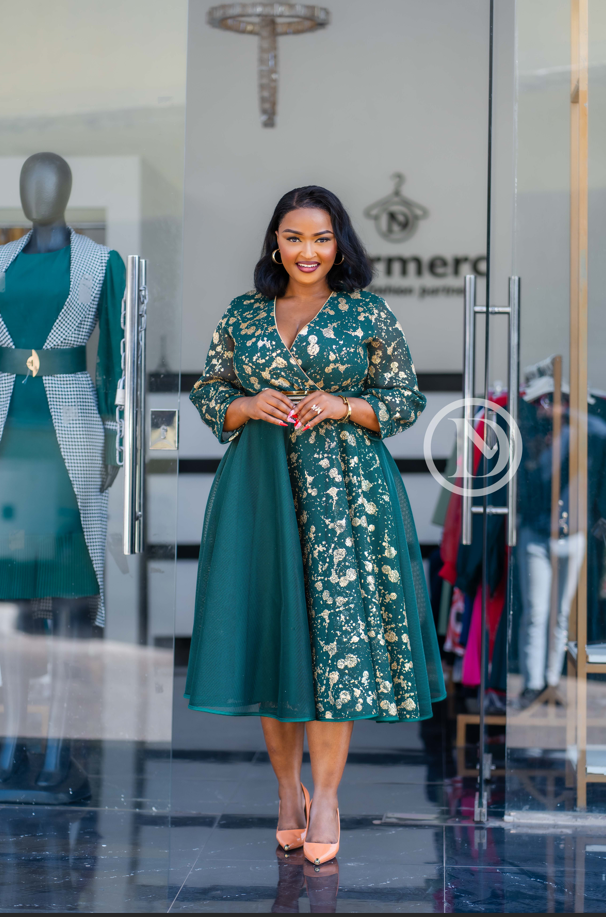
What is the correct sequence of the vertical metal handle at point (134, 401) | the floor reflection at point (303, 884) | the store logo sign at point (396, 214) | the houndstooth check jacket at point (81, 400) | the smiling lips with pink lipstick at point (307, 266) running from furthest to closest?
the store logo sign at point (396, 214) → the houndstooth check jacket at point (81, 400) → the vertical metal handle at point (134, 401) → the smiling lips with pink lipstick at point (307, 266) → the floor reflection at point (303, 884)

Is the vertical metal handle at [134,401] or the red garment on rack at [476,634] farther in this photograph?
the red garment on rack at [476,634]

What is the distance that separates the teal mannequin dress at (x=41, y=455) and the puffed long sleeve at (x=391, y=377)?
0.76 m

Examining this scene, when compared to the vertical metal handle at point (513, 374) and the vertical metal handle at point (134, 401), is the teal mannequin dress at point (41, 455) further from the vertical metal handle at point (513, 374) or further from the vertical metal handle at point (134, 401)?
the vertical metal handle at point (513, 374)

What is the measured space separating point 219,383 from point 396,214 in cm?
300

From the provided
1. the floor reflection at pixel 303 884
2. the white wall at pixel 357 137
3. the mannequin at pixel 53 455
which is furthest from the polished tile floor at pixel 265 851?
the white wall at pixel 357 137

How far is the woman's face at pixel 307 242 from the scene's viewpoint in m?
2.10

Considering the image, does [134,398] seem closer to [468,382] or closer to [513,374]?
[468,382]

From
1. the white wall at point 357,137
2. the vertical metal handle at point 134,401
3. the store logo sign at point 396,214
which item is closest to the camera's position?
the vertical metal handle at point 134,401

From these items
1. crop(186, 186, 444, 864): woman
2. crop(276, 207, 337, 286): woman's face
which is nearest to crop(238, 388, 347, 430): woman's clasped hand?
crop(186, 186, 444, 864): woman

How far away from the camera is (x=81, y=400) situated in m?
2.54

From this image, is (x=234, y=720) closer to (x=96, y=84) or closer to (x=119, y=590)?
(x=119, y=590)

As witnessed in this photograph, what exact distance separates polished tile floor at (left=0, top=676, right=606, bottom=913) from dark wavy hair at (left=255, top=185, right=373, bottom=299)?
1.25 metres

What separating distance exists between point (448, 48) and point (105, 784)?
3886 millimetres

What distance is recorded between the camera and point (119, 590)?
2564mm
